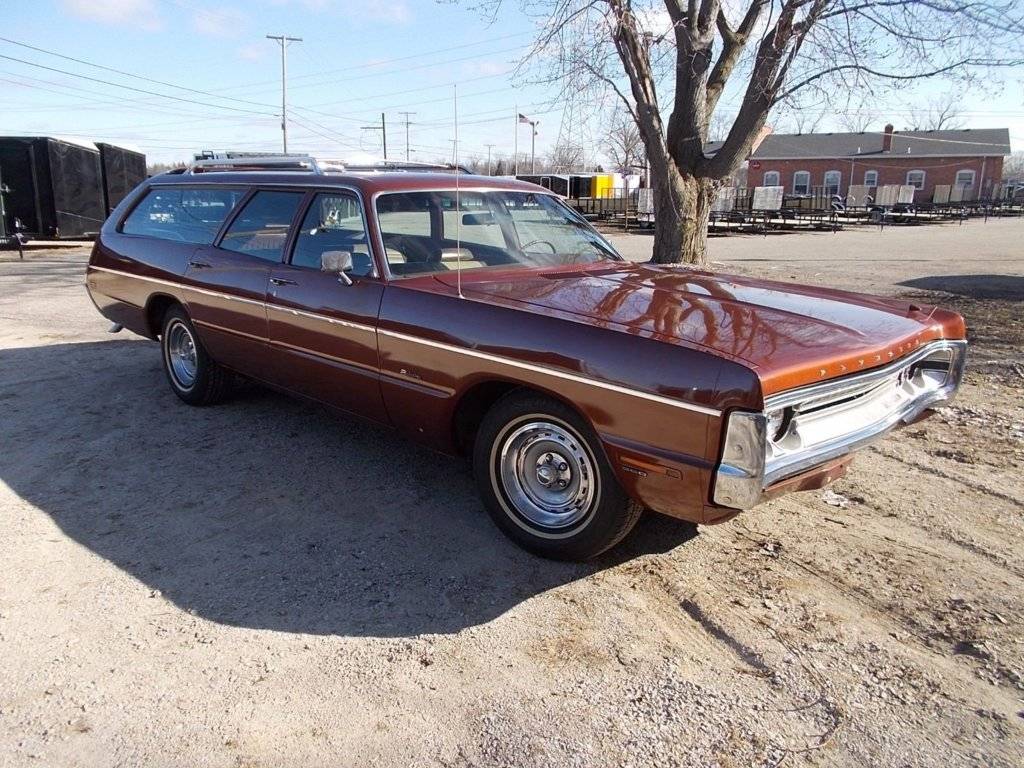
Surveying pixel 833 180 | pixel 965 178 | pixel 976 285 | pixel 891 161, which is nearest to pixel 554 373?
pixel 976 285

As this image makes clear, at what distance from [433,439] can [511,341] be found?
0.79 meters

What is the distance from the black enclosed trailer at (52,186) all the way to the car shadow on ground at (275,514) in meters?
→ 13.4

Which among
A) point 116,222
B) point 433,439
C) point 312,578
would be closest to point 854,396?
point 433,439

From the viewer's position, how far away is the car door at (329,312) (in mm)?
3998

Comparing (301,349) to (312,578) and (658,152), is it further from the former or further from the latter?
(658,152)

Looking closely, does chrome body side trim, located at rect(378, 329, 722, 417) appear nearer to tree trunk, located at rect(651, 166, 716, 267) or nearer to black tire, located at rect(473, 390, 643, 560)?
black tire, located at rect(473, 390, 643, 560)

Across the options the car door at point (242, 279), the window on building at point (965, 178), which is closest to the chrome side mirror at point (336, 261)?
the car door at point (242, 279)

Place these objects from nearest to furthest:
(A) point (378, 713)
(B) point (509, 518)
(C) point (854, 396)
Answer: (A) point (378, 713) → (C) point (854, 396) → (B) point (509, 518)

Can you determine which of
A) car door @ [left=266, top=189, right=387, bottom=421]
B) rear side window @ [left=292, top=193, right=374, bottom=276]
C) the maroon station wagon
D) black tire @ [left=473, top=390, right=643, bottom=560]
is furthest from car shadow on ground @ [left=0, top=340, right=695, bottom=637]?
rear side window @ [left=292, top=193, right=374, bottom=276]

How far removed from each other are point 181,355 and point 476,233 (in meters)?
2.74

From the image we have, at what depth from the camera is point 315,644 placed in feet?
9.34

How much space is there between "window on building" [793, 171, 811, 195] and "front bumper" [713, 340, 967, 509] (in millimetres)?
61151

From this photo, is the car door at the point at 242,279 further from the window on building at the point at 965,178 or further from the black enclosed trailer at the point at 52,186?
the window on building at the point at 965,178

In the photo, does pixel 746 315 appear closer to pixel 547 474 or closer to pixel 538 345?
pixel 538 345
